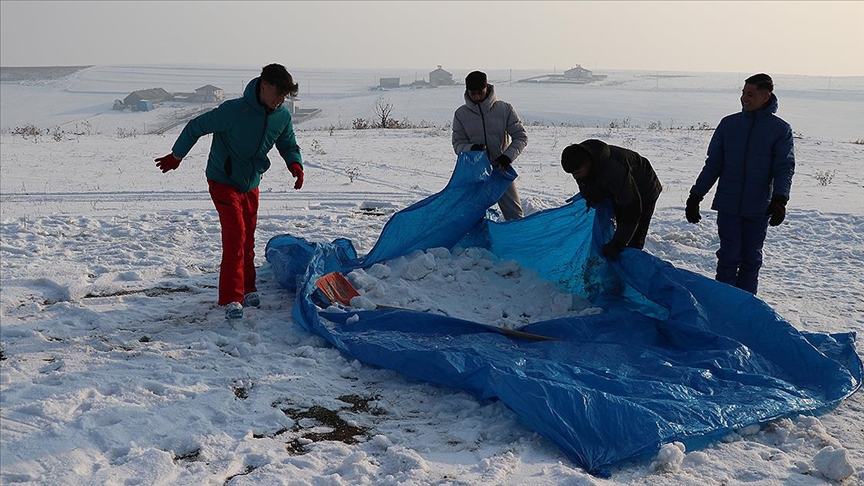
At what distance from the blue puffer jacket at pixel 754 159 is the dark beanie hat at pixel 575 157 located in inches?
35.3

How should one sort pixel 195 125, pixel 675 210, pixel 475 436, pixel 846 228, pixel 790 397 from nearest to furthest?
pixel 475 436
pixel 790 397
pixel 195 125
pixel 846 228
pixel 675 210

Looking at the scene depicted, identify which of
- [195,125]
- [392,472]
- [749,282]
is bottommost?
[392,472]

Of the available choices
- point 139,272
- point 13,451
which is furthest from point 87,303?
point 13,451

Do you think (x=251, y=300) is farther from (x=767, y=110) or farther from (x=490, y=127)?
(x=767, y=110)

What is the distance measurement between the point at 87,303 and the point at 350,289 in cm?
152

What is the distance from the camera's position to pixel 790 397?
10.6 ft

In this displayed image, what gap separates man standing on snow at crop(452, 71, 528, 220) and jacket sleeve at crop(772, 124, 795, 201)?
1.71 metres

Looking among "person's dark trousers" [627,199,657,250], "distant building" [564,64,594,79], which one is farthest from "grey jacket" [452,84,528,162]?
"distant building" [564,64,594,79]

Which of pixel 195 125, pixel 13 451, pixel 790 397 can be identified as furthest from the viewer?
pixel 195 125

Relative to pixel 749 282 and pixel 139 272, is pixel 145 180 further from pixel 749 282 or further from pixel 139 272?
pixel 749 282

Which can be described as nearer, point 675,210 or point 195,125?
point 195,125

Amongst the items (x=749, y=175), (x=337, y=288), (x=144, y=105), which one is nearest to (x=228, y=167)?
(x=337, y=288)

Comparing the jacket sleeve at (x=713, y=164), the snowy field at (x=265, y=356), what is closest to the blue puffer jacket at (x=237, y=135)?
the snowy field at (x=265, y=356)

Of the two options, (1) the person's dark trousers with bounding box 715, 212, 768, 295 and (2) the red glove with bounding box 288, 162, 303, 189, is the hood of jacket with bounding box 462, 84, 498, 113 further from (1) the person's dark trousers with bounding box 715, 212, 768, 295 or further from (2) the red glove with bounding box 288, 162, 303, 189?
(1) the person's dark trousers with bounding box 715, 212, 768, 295
